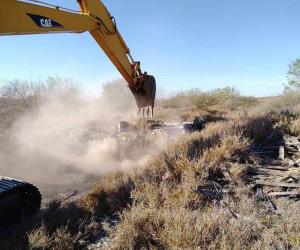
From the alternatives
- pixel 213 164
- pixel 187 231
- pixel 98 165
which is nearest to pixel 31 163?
pixel 98 165

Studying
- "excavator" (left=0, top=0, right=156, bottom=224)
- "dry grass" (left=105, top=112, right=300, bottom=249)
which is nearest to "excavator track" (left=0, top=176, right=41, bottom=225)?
"excavator" (left=0, top=0, right=156, bottom=224)

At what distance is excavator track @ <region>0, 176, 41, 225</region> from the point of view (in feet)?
22.5

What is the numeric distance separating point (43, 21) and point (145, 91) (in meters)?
4.41

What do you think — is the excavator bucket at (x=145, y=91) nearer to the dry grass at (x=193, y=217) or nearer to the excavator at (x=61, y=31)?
the excavator at (x=61, y=31)

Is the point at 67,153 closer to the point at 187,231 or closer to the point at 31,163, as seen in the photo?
the point at 31,163

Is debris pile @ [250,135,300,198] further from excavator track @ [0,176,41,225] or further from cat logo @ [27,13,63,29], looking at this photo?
cat logo @ [27,13,63,29]

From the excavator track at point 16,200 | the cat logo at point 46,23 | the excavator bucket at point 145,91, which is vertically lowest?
the excavator track at point 16,200

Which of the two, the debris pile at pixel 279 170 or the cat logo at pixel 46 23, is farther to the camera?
the debris pile at pixel 279 170

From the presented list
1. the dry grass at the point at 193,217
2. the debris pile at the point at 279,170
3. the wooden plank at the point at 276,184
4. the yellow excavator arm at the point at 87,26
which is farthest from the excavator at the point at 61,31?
the wooden plank at the point at 276,184

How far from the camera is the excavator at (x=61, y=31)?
228 inches

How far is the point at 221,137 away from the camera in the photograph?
993cm

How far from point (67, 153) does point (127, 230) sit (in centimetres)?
1025

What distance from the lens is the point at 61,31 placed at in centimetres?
698

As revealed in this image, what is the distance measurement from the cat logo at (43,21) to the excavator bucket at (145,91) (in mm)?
3824
